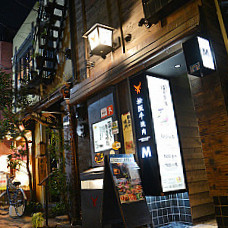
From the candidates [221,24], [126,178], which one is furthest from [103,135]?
[221,24]

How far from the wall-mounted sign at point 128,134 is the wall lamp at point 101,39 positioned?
6.25ft

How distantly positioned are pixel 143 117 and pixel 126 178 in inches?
65.1

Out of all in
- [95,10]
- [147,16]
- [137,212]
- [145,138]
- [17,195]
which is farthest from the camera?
[17,195]

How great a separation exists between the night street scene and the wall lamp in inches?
1.2

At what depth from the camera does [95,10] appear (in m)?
7.88

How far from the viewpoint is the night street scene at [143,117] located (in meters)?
4.41

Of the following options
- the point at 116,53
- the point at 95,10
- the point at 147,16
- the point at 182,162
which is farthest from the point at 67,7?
the point at 182,162

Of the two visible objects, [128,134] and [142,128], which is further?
[128,134]

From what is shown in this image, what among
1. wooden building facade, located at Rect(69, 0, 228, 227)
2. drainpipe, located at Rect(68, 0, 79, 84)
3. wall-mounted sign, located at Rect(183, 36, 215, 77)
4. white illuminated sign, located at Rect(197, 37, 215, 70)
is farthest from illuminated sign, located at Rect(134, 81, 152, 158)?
drainpipe, located at Rect(68, 0, 79, 84)

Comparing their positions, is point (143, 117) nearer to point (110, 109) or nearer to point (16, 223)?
point (110, 109)

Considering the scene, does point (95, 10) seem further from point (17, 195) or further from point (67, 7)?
point (17, 195)

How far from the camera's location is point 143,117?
589 cm

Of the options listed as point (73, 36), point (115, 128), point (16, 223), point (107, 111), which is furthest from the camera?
point (73, 36)

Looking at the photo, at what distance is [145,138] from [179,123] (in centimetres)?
120
